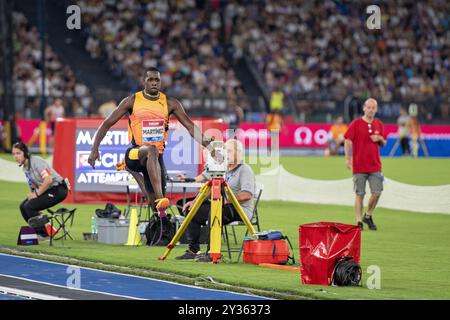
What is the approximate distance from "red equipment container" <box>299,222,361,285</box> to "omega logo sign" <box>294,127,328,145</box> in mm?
33269

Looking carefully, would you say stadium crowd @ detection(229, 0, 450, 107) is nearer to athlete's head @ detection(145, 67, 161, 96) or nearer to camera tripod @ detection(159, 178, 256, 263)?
athlete's head @ detection(145, 67, 161, 96)

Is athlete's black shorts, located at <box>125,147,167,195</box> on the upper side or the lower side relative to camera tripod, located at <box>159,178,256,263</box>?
upper

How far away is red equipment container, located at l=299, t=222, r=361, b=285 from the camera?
12.0m

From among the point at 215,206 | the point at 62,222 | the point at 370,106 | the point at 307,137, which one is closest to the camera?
the point at 215,206

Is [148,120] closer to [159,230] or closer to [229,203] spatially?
[229,203]

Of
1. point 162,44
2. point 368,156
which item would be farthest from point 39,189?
point 162,44

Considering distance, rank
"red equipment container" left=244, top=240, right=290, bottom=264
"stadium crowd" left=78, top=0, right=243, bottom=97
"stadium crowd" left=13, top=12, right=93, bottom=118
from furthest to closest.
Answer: "stadium crowd" left=78, top=0, right=243, bottom=97, "stadium crowd" left=13, top=12, right=93, bottom=118, "red equipment container" left=244, top=240, right=290, bottom=264

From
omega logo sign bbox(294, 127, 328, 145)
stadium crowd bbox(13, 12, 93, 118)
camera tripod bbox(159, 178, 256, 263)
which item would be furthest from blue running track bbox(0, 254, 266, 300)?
omega logo sign bbox(294, 127, 328, 145)

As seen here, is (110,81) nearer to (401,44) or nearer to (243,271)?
(401,44)

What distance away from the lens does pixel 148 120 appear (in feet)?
49.1

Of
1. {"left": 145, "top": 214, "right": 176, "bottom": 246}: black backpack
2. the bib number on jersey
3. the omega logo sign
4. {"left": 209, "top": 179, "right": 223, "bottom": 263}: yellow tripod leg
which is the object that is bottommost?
{"left": 145, "top": 214, "right": 176, "bottom": 246}: black backpack

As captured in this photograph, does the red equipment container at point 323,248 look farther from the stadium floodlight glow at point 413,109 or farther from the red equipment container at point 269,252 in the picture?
the stadium floodlight glow at point 413,109

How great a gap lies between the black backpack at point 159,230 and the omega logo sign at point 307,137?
2972 centimetres

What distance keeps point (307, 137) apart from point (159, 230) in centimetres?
3003
